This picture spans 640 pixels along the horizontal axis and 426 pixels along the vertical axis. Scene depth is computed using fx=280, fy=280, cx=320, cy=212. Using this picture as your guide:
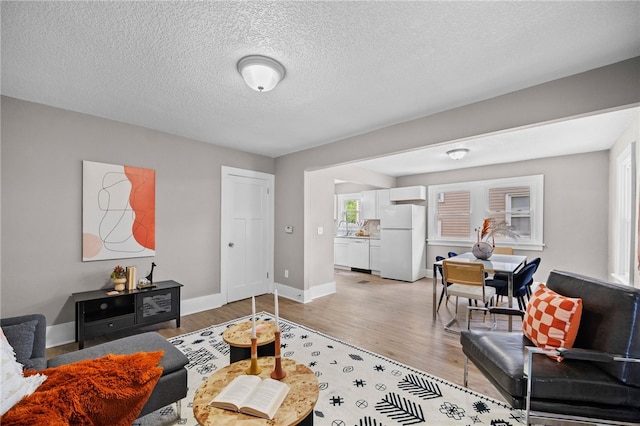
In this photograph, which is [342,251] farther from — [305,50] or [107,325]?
[305,50]

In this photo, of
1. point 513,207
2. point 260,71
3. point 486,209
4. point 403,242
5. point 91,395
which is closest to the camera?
point 91,395

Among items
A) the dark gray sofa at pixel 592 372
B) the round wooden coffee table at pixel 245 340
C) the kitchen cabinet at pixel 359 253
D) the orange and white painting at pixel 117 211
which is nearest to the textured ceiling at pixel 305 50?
the orange and white painting at pixel 117 211

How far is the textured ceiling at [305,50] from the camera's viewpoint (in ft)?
5.26

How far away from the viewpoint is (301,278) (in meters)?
4.60

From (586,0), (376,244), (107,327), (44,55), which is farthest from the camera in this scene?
(376,244)

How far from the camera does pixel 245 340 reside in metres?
1.98

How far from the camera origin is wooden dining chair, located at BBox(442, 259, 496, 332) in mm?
3256

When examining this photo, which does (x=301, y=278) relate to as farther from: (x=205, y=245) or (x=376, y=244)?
(x=376, y=244)

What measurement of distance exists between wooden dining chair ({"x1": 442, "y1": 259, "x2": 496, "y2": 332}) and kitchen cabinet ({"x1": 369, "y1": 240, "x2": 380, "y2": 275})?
3.22m

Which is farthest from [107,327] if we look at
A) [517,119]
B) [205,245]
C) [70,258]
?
[517,119]

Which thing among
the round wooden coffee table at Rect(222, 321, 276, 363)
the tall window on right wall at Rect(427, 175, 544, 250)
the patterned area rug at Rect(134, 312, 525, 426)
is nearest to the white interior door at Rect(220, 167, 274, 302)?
the patterned area rug at Rect(134, 312, 525, 426)

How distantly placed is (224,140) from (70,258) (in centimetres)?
228

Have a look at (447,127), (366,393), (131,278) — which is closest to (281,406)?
(366,393)

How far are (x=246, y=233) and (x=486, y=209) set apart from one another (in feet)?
16.0
